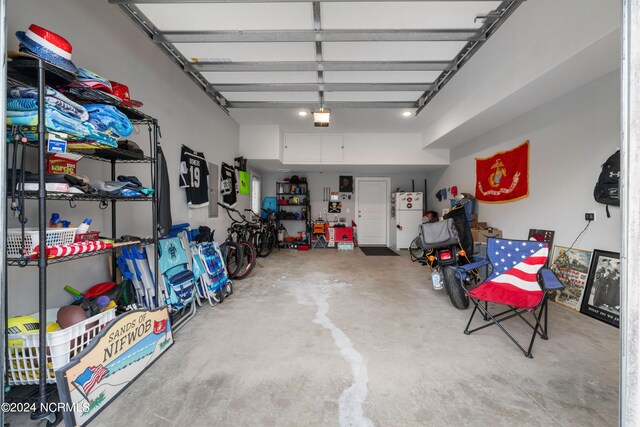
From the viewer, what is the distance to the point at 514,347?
194 centimetres

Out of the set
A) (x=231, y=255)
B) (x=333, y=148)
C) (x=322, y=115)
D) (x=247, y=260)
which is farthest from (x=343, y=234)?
(x=322, y=115)

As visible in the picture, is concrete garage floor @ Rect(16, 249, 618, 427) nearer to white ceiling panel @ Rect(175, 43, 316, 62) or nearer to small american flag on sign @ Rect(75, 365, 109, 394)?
small american flag on sign @ Rect(75, 365, 109, 394)

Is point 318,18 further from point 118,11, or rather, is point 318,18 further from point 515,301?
point 515,301

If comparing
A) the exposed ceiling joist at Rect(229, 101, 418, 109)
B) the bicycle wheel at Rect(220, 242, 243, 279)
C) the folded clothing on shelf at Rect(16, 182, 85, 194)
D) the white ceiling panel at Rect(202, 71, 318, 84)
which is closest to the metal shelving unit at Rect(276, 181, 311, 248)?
the bicycle wheel at Rect(220, 242, 243, 279)

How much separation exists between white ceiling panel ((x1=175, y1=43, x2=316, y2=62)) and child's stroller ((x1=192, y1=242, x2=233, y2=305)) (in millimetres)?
2013

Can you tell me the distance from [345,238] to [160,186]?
15.9 feet

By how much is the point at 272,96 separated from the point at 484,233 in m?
3.91

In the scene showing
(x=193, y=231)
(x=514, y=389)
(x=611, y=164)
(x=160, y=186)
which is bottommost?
(x=514, y=389)

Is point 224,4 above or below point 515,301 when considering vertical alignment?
above

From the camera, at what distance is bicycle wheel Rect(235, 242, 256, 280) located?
145 inches

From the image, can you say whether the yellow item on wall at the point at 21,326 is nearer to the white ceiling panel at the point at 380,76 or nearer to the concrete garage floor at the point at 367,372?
the concrete garage floor at the point at 367,372

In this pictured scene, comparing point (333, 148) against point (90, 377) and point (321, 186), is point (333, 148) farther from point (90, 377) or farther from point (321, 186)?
point (90, 377)

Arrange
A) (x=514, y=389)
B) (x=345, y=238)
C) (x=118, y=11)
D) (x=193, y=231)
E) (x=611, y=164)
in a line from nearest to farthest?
(x=514, y=389)
(x=118, y=11)
(x=611, y=164)
(x=193, y=231)
(x=345, y=238)

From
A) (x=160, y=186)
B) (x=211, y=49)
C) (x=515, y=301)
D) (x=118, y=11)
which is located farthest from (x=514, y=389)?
(x=118, y=11)
